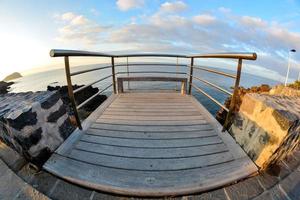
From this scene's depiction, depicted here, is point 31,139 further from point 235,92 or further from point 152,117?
point 235,92

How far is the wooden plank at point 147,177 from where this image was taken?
3.59 feet

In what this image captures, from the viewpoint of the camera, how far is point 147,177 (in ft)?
3.94

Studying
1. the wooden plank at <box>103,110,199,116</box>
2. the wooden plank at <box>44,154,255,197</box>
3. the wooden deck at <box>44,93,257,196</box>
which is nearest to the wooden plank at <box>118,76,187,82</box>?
the wooden plank at <box>103,110,199,116</box>

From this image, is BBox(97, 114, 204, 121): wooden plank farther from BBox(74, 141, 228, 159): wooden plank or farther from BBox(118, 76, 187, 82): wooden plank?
BBox(118, 76, 187, 82): wooden plank

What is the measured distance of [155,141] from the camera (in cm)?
168

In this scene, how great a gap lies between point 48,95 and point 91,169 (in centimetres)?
75

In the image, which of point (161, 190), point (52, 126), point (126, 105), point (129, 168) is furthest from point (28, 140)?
point (126, 105)

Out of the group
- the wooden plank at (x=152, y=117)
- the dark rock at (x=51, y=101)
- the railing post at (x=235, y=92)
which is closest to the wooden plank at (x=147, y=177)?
the dark rock at (x=51, y=101)

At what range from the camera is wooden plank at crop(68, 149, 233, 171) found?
1308mm

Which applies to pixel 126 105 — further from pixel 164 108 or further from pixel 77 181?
pixel 77 181

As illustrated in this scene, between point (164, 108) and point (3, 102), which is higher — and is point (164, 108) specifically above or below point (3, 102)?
below

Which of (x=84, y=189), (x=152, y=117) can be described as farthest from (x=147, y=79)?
(x=84, y=189)

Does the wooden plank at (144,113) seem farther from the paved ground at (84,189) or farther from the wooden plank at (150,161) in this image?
the paved ground at (84,189)

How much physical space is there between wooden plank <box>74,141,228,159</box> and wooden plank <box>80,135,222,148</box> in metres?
0.06
